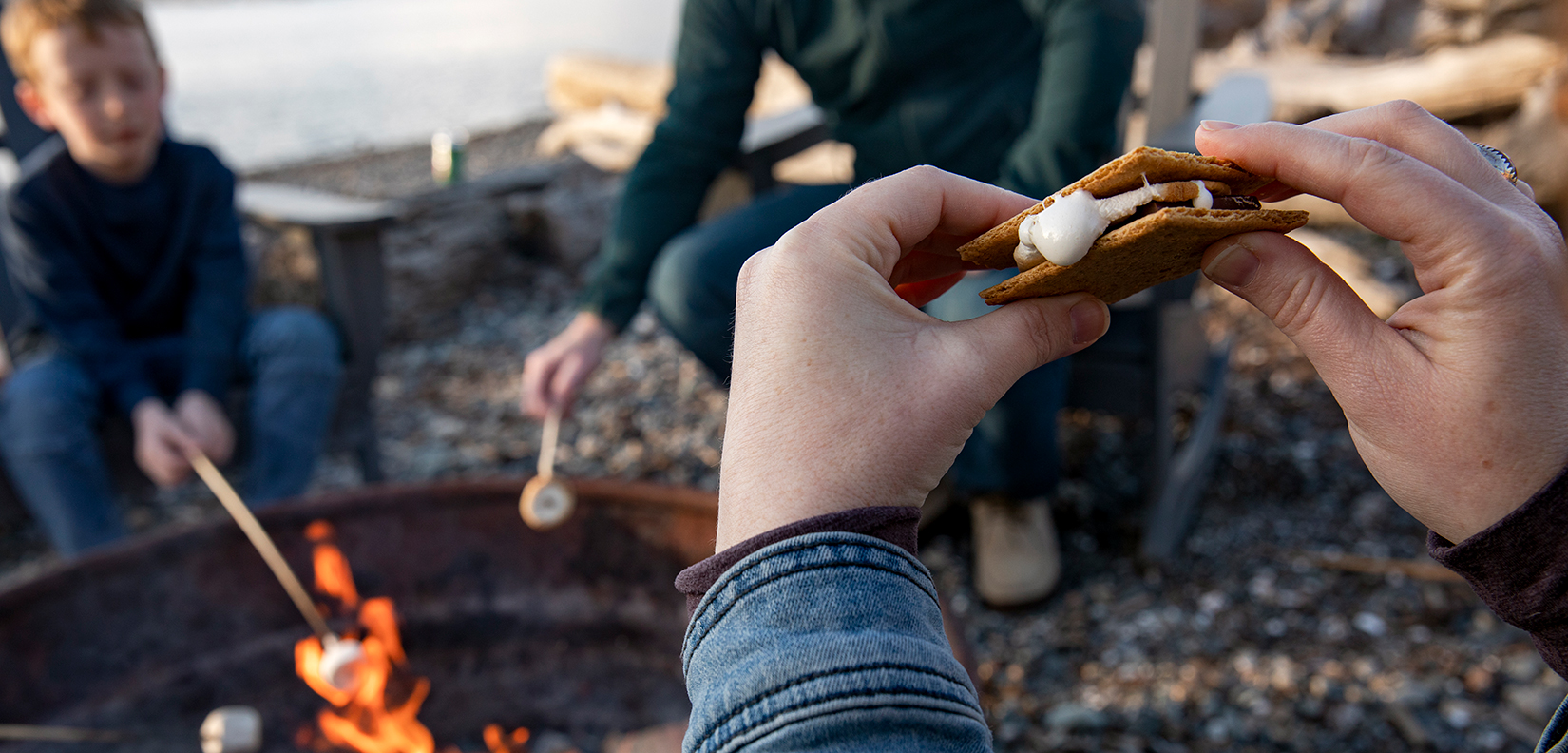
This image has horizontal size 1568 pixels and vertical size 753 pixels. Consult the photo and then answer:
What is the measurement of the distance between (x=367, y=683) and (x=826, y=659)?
59.5 inches

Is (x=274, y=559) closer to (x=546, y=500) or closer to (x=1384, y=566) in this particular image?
(x=546, y=500)

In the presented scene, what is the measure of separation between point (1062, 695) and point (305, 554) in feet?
5.62

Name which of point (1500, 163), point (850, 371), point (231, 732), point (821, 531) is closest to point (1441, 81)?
point (1500, 163)

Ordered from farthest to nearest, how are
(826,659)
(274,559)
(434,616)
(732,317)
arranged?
1. (732,317)
2. (434,616)
3. (274,559)
4. (826,659)

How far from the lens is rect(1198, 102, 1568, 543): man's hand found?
2.33 feet

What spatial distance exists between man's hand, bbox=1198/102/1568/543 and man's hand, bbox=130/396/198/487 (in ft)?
8.18

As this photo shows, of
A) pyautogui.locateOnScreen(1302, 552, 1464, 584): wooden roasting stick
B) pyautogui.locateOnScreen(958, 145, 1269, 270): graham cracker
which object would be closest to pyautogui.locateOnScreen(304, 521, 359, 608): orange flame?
pyautogui.locateOnScreen(958, 145, 1269, 270): graham cracker

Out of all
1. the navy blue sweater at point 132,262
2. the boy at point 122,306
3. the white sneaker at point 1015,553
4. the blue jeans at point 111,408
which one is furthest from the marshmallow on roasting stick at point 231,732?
the white sneaker at point 1015,553

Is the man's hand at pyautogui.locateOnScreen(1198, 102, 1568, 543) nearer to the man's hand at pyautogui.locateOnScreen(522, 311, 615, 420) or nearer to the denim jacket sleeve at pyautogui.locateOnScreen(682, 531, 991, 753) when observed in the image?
the denim jacket sleeve at pyautogui.locateOnScreen(682, 531, 991, 753)

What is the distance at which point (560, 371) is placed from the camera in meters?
2.14

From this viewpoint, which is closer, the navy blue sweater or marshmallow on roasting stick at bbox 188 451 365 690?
marshmallow on roasting stick at bbox 188 451 365 690

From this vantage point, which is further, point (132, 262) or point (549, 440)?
point (132, 262)

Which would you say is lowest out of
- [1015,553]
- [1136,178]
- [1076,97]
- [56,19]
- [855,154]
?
[1015,553]

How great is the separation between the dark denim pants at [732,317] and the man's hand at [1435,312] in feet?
4.31
